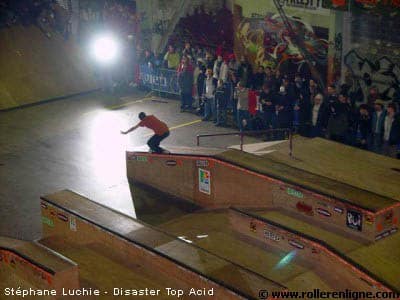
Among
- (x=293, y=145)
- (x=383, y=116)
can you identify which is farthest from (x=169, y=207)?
(x=383, y=116)

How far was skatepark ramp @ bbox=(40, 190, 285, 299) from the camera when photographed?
1173 centimetres

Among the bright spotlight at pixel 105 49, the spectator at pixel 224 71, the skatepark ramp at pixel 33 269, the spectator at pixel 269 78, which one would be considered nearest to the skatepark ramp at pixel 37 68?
the bright spotlight at pixel 105 49

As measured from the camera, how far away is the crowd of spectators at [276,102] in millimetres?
19781

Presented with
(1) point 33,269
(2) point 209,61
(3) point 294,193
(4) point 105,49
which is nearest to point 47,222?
(1) point 33,269

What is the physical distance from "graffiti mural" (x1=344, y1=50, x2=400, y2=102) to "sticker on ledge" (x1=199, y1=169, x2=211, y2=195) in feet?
20.6

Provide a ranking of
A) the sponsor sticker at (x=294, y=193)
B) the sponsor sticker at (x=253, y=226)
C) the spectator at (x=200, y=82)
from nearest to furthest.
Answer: the sponsor sticker at (x=253, y=226)
the sponsor sticker at (x=294, y=193)
the spectator at (x=200, y=82)

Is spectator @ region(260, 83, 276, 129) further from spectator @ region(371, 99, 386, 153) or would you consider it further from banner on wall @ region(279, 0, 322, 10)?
spectator @ region(371, 99, 386, 153)

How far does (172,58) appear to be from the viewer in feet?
87.7

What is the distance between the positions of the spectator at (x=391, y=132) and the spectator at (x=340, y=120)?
985 millimetres

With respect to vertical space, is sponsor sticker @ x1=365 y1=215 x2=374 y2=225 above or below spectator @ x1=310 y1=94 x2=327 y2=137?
below

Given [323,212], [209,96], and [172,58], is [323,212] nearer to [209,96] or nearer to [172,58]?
[209,96]

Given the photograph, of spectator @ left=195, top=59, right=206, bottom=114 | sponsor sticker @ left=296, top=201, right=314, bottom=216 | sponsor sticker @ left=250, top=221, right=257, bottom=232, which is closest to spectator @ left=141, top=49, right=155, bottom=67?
spectator @ left=195, top=59, right=206, bottom=114

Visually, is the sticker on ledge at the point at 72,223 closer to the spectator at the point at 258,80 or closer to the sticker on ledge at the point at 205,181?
the sticker on ledge at the point at 205,181

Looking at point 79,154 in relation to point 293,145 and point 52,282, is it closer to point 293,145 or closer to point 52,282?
point 293,145
